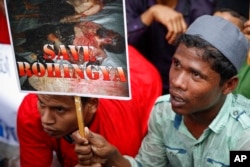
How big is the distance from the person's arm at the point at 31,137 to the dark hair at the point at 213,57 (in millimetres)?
718

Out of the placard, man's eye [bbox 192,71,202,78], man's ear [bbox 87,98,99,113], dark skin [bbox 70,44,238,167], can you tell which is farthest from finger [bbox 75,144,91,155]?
man's eye [bbox 192,71,202,78]

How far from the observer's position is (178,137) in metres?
1.69

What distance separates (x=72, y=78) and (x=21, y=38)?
21 cm

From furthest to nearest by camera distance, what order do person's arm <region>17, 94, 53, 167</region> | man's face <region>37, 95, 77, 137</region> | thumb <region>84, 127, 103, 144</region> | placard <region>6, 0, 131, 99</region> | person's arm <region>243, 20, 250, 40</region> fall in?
person's arm <region>243, 20, 250, 40</region>, person's arm <region>17, 94, 53, 167</region>, man's face <region>37, 95, 77, 137</region>, thumb <region>84, 127, 103, 144</region>, placard <region>6, 0, 131, 99</region>

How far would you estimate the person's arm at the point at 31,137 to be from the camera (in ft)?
6.20

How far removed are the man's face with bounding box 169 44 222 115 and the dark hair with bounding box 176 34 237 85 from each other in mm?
13

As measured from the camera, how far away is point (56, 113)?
5.75ft

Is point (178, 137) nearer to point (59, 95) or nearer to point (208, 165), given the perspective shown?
point (208, 165)

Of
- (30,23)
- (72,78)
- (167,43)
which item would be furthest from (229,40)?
(167,43)

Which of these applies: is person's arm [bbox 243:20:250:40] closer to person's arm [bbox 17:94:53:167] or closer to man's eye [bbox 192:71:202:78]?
man's eye [bbox 192:71:202:78]

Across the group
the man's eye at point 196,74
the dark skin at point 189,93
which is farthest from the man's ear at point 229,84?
the man's eye at point 196,74

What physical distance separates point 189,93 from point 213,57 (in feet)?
0.44

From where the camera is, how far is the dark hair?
1.47 meters

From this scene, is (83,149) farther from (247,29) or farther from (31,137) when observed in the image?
(247,29)
